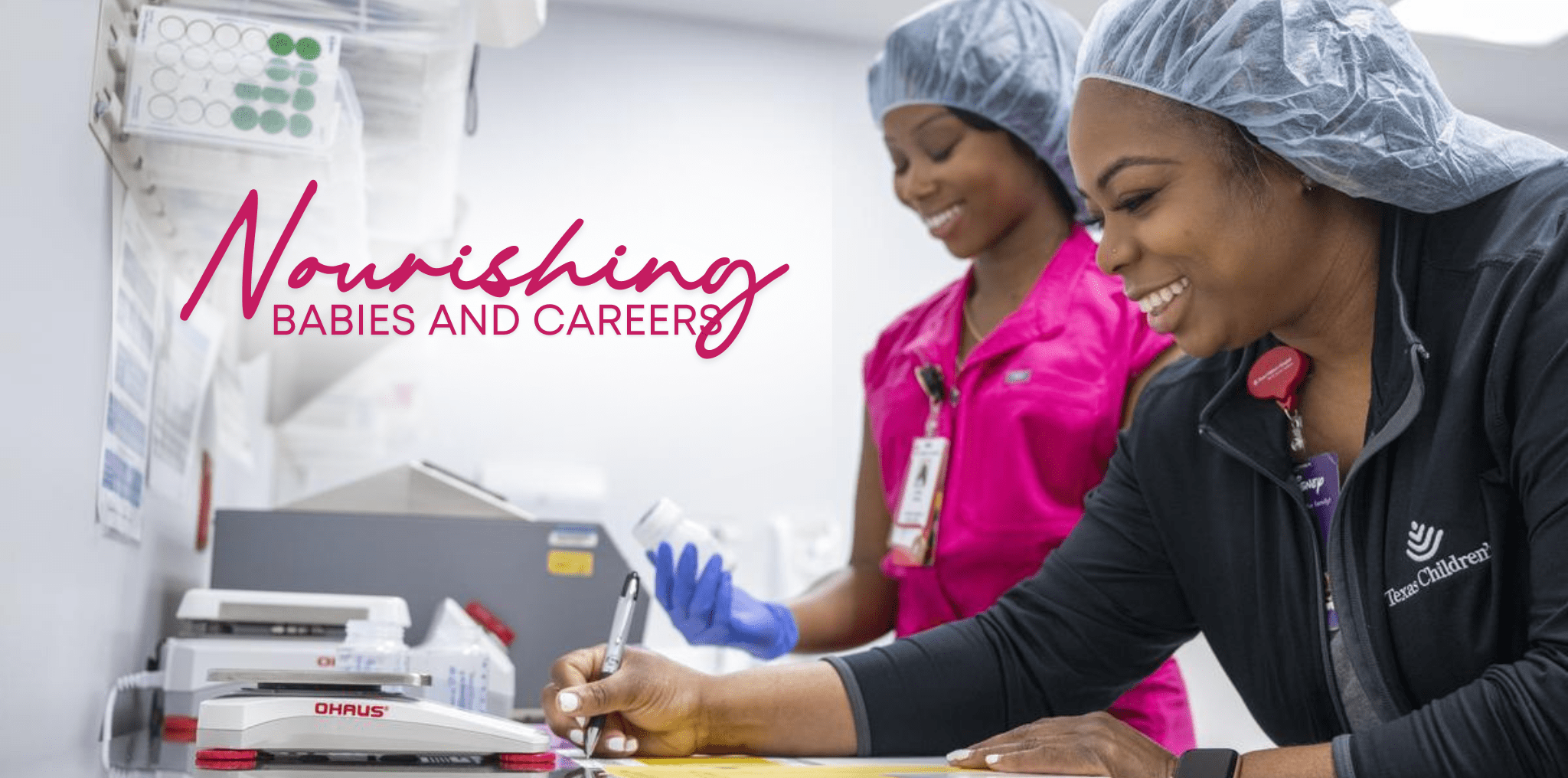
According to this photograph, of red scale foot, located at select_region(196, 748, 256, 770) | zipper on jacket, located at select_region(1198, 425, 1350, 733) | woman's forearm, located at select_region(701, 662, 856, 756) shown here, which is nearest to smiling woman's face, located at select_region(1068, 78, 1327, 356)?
zipper on jacket, located at select_region(1198, 425, 1350, 733)

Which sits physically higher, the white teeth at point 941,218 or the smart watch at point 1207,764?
the white teeth at point 941,218

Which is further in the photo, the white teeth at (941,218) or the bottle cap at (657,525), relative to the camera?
the white teeth at (941,218)

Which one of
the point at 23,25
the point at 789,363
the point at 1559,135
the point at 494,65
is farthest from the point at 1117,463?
the point at 1559,135

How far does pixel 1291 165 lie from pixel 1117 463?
34 centimetres

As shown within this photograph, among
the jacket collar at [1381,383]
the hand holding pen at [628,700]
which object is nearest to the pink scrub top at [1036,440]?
the jacket collar at [1381,383]

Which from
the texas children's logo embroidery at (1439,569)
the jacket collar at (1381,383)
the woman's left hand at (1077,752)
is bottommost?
the woman's left hand at (1077,752)

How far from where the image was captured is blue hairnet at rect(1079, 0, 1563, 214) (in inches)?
40.0

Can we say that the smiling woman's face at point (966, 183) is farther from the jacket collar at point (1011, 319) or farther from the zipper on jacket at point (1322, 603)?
the zipper on jacket at point (1322, 603)

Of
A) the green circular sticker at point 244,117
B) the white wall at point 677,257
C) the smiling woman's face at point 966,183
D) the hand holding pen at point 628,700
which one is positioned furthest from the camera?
the white wall at point 677,257

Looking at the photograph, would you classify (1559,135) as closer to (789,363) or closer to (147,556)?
(789,363)

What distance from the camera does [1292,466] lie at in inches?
43.0

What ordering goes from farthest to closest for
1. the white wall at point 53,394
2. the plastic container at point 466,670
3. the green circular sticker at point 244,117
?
1. the plastic container at point 466,670
2. the green circular sticker at point 244,117
3. the white wall at point 53,394

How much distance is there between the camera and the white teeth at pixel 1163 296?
1099 millimetres

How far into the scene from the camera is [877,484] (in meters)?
1.88
